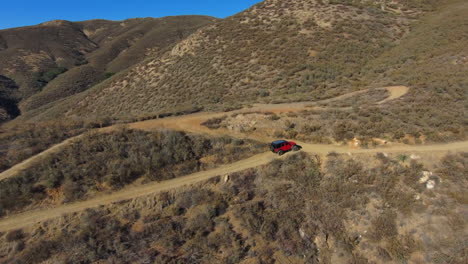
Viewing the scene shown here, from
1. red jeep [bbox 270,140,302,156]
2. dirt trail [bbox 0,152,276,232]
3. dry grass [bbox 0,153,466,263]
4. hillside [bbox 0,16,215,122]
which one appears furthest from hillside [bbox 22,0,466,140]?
hillside [bbox 0,16,215,122]

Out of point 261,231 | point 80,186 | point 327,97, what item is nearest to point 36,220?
point 80,186

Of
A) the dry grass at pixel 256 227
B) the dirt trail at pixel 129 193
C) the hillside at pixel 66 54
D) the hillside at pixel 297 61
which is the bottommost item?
the dry grass at pixel 256 227

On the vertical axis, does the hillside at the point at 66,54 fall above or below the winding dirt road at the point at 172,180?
above

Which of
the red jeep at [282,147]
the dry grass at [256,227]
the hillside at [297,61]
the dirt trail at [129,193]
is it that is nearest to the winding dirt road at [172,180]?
the dirt trail at [129,193]

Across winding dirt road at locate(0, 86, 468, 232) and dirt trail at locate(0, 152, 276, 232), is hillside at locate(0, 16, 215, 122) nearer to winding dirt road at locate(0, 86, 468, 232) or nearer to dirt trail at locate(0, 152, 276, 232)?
winding dirt road at locate(0, 86, 468, 232)

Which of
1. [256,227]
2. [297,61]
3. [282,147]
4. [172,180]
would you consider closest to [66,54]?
[297,61]

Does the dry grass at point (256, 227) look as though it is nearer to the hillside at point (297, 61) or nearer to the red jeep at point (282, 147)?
the red jeep at point (282, 147)

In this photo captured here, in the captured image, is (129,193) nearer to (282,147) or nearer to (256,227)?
(256,227)

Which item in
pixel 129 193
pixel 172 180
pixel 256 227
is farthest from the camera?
pixel 172 180
